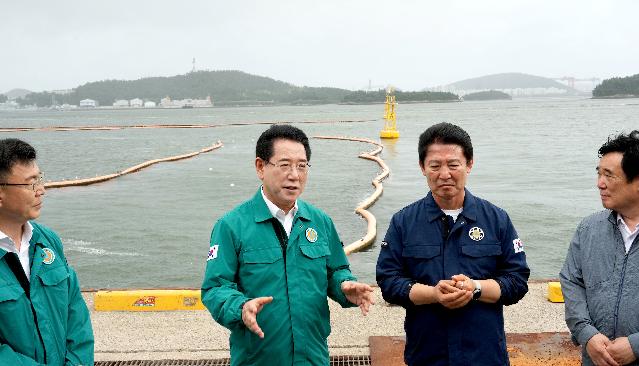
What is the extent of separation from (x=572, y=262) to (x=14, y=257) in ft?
8.24

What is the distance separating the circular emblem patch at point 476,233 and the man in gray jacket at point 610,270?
0.57 m

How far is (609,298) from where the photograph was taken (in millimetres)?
2617

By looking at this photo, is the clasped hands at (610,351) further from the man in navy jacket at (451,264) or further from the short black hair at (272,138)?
the short black hair at (272,138)

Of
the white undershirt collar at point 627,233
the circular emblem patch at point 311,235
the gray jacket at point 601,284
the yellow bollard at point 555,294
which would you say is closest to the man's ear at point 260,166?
the circular emblem patch at point 311,235

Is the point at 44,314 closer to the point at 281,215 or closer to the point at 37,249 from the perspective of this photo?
the point at 37,249

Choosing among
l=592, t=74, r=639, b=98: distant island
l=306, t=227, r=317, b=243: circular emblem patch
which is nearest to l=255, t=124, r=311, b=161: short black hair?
l=306, t=227, r=317, b=243: circular emblem patch

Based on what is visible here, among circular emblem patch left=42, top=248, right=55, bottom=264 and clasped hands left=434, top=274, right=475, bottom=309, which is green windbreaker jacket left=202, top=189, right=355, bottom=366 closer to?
clasped hands left=434, top=274, right=475, bottom=309

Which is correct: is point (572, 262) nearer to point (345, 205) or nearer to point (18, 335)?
point (18, 335)

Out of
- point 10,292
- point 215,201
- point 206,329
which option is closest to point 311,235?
point 10,292

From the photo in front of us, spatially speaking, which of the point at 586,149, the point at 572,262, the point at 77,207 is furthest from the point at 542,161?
the point at 572,262

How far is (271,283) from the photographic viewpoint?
2430mm

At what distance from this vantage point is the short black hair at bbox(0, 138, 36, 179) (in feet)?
8.19

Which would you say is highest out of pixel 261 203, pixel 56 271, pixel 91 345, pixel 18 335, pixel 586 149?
pixel 261 203

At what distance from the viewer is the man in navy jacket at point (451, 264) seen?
2527mm
